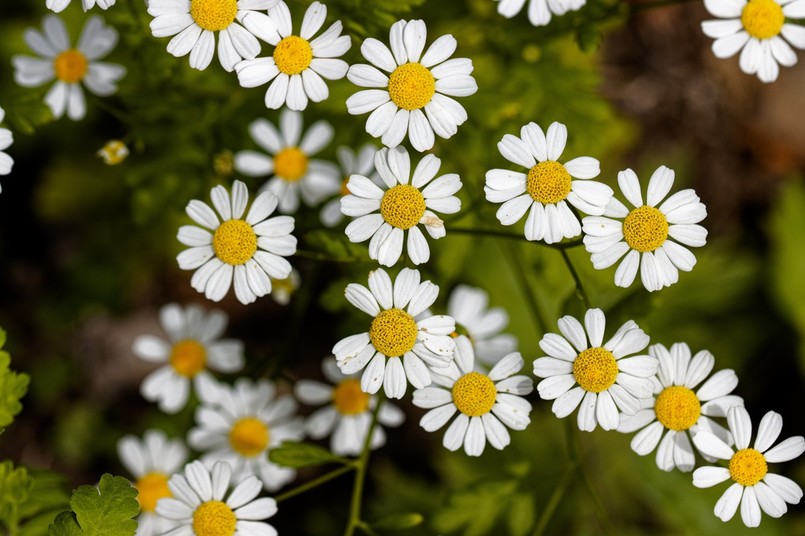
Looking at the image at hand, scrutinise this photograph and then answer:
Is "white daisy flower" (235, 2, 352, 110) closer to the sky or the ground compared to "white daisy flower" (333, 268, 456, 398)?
closer to the sky

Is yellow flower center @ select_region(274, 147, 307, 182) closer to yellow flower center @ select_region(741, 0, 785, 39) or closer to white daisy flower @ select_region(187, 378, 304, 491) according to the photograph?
white daisy flower @ select_region(187, 378, 304, 491)

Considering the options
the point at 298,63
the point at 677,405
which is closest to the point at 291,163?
the point at 298,63

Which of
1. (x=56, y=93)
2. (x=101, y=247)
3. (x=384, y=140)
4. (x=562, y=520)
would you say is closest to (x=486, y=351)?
(x=384, y=140)

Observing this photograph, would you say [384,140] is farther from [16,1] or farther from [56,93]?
[16,1]

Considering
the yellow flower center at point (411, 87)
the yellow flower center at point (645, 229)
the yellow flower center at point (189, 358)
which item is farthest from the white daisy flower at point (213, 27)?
the yellow flower center at point (189, 358)


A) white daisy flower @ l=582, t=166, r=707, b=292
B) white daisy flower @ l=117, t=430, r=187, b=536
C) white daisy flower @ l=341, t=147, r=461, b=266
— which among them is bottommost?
white daisy flower @ l=117, t=430, r=187, b=536

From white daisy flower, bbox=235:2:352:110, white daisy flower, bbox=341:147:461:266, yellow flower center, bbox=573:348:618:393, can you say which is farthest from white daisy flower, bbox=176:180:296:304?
yellow flower center, bbox=573:348:618:393

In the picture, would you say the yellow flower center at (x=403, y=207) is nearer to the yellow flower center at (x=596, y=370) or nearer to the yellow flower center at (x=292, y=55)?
the yellow flower center at (x=292, y=55)

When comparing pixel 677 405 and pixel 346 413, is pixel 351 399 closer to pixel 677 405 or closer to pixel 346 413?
pixel 346 413
